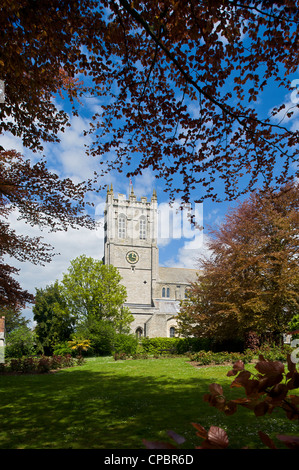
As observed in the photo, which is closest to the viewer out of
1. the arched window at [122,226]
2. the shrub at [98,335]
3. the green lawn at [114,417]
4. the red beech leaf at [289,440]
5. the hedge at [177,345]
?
the red beech leaf at [289,440]

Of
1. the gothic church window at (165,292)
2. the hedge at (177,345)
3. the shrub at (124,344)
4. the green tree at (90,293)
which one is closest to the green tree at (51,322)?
the green tree at (90,293)

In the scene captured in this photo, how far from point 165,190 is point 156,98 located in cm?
236

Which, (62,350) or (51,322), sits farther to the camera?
(51,322)

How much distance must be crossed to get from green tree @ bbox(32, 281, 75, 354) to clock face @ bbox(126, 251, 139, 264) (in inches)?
1092

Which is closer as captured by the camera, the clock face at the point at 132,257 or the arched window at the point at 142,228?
the clock face at the point at 132,257

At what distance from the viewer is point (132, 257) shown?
5909 cm

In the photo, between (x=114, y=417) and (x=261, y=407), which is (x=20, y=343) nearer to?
(x=114, y=417)

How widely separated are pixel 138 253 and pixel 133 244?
2.04 metres

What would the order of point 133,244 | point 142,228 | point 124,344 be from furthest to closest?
1. point 142,228
2. point 133,244
3. point 124,344

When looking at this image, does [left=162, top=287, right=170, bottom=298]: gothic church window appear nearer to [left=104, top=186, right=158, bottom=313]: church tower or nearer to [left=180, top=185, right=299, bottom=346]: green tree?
[left=104, top=186, right=158, bottom=313]: church tower

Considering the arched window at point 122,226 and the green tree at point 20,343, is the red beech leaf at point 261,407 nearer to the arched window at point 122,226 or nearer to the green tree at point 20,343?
the green tree at point 20,343

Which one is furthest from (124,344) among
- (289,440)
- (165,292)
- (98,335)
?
(165,292)

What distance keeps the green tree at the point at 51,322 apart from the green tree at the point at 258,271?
15165 millimetres

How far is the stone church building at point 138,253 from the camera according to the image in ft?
189
